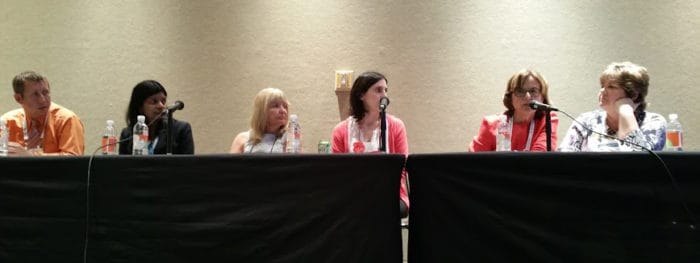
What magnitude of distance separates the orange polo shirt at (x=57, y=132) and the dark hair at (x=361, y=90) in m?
1.57

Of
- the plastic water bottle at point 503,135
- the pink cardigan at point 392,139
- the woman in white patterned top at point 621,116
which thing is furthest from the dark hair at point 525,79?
the pink cardigan at point 392,139

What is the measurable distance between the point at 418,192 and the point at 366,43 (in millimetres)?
1833

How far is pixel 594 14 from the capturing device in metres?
3.32

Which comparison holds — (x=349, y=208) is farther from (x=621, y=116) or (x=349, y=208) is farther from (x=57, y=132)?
(x=57, y=132)

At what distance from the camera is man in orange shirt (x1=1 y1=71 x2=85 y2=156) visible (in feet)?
10.0

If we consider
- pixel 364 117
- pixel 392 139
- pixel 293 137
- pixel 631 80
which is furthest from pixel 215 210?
pixel 631 80

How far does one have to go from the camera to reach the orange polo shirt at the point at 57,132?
307cm

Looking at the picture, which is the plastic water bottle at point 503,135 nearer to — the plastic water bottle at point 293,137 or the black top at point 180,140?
the plastic water bottle at point 293,137

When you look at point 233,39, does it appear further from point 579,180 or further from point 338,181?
point 579,180

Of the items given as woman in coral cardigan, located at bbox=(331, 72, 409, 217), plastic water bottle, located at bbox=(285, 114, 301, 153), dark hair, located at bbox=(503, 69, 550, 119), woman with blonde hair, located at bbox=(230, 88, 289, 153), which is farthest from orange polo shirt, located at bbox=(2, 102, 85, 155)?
dark hair, located at bbox=(503, 69, 550, 119)

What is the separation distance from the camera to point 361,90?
3.14 metres

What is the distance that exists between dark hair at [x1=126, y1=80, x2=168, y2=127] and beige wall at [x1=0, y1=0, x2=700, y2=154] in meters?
0.29

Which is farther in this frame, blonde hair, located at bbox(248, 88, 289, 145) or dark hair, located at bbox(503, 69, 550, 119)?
blonde hair, located at bbox(248, 88, 289, 145)

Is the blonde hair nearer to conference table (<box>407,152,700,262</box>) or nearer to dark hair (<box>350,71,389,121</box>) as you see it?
dark hair (<box>350,71,389,121</box>)
